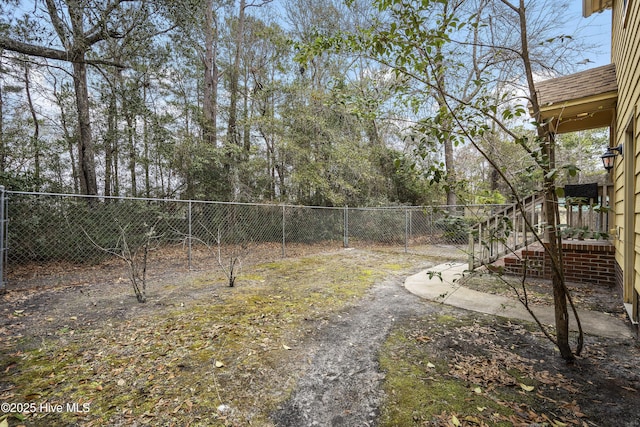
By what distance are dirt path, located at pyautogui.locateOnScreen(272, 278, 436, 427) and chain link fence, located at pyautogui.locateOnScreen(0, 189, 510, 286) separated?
3.79 ft

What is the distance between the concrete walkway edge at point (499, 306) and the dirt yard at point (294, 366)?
0.71ft

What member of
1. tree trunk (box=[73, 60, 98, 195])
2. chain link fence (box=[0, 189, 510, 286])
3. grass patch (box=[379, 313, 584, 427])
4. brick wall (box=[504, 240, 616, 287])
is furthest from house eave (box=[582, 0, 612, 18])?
tree trunk (box=[73, 60, 98, 195])

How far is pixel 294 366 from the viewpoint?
2.08m

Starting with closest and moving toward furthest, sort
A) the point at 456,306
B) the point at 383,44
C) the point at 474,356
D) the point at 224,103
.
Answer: the point at 474,356
the point at 383,44
the point at 456,306
the point at 224,103

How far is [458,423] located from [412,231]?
327 inches

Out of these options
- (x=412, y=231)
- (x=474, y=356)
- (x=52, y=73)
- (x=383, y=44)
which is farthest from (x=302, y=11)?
(x=474, y=356)

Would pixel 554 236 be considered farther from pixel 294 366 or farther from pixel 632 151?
pixel 294 366

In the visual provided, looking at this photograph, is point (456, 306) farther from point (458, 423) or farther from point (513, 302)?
point (458, 423)

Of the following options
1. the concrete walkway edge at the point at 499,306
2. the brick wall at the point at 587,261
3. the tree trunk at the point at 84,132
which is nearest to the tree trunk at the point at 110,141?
the tree trunk at the point at 84,132

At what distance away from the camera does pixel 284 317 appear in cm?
303

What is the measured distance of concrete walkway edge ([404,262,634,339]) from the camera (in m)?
2.54

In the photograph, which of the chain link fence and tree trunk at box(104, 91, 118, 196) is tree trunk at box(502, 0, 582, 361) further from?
tree trunk at box(104, 91, 118, 196)

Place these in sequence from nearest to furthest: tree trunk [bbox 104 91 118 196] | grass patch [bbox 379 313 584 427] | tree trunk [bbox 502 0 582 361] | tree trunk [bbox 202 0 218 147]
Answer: grass patch [bbox 379 313 584 427] < tree trunk [bbox 502 0 582 361] < tree trunk [bbox 104 91 118 196] < tree trunk [bbox 202 0 218 147]

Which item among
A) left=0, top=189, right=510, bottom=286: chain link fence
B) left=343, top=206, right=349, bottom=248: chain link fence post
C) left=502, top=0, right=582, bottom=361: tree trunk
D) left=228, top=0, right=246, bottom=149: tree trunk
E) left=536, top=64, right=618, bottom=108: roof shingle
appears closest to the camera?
left=502, top=0, right=582, bottom=361: tree trunk
